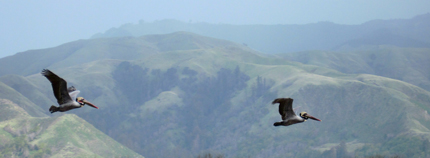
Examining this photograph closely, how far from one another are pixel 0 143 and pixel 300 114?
688 feet

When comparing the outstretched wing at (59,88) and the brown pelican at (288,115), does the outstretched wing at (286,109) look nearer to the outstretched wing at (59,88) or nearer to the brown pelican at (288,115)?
the brown pelican at (288,115)

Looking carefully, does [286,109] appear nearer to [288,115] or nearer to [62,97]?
[288,115]

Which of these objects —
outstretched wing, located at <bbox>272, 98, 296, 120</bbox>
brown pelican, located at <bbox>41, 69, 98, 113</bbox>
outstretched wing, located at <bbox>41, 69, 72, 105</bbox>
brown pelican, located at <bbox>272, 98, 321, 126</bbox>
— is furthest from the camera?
brown pelican, located at <bbox>272, 98, 321, 126</bbox>

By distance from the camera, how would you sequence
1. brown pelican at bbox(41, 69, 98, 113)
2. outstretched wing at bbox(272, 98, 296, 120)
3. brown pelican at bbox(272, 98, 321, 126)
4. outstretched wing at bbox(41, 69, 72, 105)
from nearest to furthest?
outstretched wing at bbox(41, 69, 72, 105) → brown pelican at bbox(41, 69, 98, 113) → outstretched wing at bbox(272, 98, 296, 120) → brown pelican at bbox(272, 98, 321, 126)

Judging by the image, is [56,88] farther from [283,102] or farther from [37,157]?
[37,157]

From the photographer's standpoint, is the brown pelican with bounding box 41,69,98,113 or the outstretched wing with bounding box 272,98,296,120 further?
the outstretched wing with bounding box 272,98,296,120

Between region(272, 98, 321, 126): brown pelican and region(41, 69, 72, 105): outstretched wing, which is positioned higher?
region(41, 69, 72, 105): outstretched wing

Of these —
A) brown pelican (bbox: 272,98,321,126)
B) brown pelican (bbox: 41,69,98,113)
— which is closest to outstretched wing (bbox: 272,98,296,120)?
brown pelican (bbox: 272,98,321,126)

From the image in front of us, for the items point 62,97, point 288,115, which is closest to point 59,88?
point 62,97

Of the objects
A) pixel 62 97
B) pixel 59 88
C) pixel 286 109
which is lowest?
pixel 286 109

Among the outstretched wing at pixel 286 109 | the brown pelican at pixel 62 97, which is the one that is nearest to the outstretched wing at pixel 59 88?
the brown pelican at pixel 62 97

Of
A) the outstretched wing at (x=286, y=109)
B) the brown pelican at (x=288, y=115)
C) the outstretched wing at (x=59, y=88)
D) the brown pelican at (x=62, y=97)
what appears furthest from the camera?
the brown pelican at (x=288, y=115)

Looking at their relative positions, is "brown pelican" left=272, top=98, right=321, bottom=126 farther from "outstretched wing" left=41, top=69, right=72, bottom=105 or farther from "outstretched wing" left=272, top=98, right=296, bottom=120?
"outstretched wing" left=41, top=69, right=72, bottom=105

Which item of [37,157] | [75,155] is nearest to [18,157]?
[37,157]
